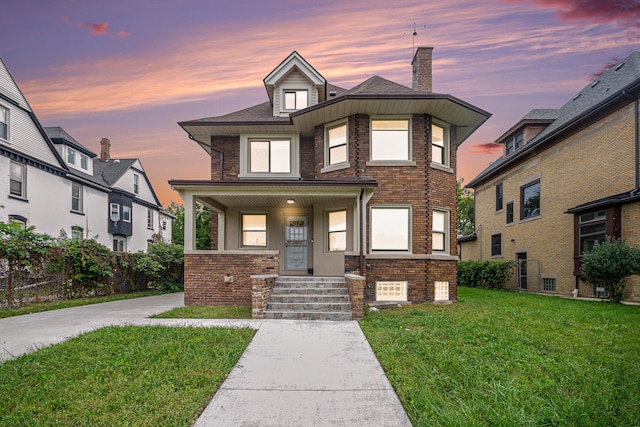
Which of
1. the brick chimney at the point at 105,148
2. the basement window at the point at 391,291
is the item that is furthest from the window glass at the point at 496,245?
the brick chimney at the point at 105,148

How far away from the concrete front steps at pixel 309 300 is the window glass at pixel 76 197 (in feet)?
54.3

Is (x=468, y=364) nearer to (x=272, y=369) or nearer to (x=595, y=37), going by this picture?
(x=272, y=369)

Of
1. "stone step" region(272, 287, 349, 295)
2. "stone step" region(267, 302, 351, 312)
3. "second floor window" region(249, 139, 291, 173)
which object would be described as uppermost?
"second floor window" region(249, 139, 291, 173)

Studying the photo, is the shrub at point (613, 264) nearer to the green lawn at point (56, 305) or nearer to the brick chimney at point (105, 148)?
the green lawn at point (56, 305)

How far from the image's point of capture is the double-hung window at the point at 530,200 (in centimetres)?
1649

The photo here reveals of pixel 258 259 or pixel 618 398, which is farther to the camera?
pixel 258 259

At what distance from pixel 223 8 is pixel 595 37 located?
Answer: 1463 cm

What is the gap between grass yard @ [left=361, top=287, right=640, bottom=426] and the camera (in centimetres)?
316

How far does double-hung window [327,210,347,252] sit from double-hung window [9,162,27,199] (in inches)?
571

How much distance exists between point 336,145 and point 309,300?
216 inches

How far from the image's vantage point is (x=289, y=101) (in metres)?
13.0

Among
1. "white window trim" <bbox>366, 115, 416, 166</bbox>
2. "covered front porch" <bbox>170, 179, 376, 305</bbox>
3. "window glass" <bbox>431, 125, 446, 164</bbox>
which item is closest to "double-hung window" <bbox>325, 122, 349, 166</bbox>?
"white window trim" <bbox>366, 115, 416, 166</bbox>

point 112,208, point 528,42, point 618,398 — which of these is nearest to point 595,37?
point 528,42

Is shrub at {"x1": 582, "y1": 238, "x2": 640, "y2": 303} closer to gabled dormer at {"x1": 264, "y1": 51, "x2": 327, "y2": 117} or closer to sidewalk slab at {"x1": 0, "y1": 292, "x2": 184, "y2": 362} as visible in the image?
gabled dormer at {"x1": 264, "y1": 51, "x2": 327, "y2": 117}
